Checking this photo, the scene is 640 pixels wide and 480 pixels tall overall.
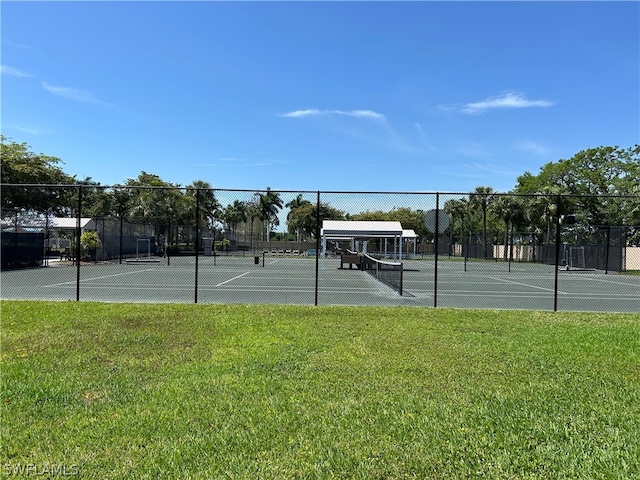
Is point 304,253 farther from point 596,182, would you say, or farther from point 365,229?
point 596,182

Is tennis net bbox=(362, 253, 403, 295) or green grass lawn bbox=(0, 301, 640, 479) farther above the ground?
tennis net bbox=(362, 253, 403, 295)

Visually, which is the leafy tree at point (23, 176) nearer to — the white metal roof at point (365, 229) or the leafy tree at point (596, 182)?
the white metal roof at point (365, 229)

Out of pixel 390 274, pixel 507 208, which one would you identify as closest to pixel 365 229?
pixel 390 274

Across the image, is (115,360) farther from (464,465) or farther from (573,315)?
(573,315)

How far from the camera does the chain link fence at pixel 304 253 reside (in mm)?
12164

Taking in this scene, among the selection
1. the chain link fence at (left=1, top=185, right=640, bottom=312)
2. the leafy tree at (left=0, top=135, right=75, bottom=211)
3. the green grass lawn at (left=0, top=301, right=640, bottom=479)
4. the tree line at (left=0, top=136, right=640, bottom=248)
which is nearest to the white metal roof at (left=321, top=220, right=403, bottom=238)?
the chain link fence at (left=1, top=185, right=640, bottom=312)

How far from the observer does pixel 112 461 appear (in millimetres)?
3102

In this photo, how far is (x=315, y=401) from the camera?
13.9ft

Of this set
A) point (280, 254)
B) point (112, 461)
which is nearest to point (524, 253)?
point (280, 254)

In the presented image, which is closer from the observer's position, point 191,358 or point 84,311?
point 191,358

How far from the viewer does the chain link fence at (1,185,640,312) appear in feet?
39.9

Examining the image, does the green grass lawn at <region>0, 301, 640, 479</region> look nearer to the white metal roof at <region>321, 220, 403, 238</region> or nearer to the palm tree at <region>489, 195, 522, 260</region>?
the white metal roof at <region>321, 220, 403, 238</region>

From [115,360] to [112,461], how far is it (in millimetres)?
2596

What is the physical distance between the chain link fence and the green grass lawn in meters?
3.20
